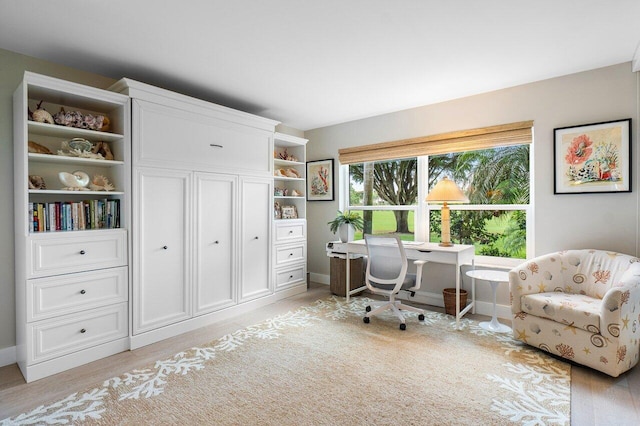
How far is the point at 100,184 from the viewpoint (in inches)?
111

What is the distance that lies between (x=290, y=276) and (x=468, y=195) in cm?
247

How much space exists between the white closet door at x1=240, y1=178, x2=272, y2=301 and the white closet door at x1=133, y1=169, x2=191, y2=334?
70cm

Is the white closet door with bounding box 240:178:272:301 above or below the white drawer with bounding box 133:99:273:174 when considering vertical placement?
below

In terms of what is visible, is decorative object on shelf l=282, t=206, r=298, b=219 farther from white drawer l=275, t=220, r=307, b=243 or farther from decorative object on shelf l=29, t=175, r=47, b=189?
decorative object on shelf l=29, t=175, r=47, b=189

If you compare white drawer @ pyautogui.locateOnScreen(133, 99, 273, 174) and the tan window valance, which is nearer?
white drawer @ pyautogui.locateOnScreen(133, 99, 273, 174)

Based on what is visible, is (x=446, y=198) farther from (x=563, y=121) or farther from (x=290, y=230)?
(x=290, y=230)

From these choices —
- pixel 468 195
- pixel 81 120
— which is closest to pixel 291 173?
pixel 468 195

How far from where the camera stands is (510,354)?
2668mm

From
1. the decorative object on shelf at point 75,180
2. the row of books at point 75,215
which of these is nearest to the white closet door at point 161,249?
the row of books at point 75,215

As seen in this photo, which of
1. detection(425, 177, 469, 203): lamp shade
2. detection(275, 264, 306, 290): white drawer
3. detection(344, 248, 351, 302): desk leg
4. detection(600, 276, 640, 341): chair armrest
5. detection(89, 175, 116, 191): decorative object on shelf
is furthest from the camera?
detection(275, 264, 306, 290): white drawer


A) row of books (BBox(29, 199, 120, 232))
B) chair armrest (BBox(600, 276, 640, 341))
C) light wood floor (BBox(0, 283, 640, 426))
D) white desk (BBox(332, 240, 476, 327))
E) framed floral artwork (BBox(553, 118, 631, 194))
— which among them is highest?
framed floral artwork (BBox(553, 118, 631, 194))

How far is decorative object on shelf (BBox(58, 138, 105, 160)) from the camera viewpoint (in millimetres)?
2627

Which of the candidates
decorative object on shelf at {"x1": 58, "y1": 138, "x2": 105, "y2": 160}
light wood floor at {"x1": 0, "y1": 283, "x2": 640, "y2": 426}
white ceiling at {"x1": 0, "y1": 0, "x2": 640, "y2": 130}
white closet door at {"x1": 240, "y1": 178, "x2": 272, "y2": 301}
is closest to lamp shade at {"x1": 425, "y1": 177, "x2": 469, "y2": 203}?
white ceiling at {"x1": 0, "y1": 0, "x2": 640, "y2": 130}

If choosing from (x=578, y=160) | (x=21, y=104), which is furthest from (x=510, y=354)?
(x=21, y=104)
